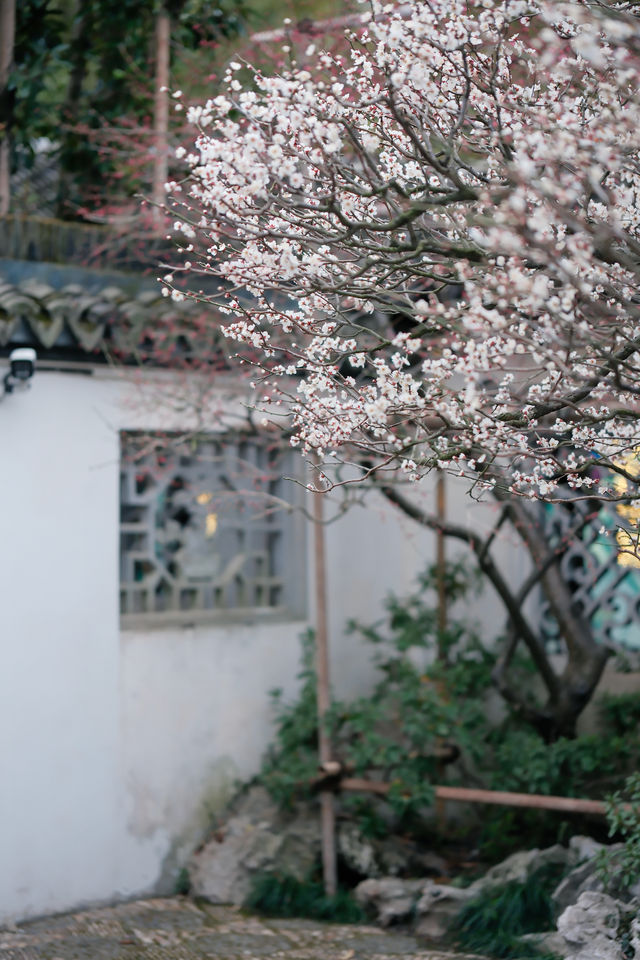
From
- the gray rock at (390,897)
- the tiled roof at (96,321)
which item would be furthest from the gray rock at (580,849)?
the tiled roof at (96,321)

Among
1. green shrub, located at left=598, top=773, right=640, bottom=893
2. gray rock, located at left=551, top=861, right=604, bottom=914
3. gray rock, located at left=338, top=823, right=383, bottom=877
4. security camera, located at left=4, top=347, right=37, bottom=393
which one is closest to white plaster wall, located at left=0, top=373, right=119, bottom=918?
security camera, located at left=4, top=347, right=37, bottom=393

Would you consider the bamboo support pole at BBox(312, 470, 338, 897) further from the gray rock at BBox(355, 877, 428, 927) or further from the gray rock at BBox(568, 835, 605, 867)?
the gray rock at BBox(568, 835, 605, 867)

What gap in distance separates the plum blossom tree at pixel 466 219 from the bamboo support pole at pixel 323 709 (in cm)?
256

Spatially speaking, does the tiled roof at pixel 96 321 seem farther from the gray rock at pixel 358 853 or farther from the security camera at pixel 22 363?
the gray rock at pixel 358 853

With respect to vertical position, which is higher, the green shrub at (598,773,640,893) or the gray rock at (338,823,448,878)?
the green shrub at (598,773,640,893)

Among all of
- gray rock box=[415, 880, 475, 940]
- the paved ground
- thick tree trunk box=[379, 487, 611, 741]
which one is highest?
thick tree trunk box=[379, 487, 611, 741]

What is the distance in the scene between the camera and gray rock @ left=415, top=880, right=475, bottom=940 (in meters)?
5.62

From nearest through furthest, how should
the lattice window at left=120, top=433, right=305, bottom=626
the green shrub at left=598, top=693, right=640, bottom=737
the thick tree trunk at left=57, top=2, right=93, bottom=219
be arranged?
the green shrub at left=598, top=693, right=640, bottom=737
the lattice window at left=120, top=433, right=305, bottom=626
the thick tree trunk at left=57, top=2, right=93, bottom=219

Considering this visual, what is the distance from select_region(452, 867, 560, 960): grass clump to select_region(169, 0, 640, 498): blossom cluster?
262 cm

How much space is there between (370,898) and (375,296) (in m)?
3.69

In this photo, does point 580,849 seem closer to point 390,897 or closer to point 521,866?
point 521,866

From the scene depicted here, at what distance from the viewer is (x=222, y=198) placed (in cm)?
322

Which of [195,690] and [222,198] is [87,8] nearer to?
[195,690]

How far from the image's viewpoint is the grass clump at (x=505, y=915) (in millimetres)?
5305
